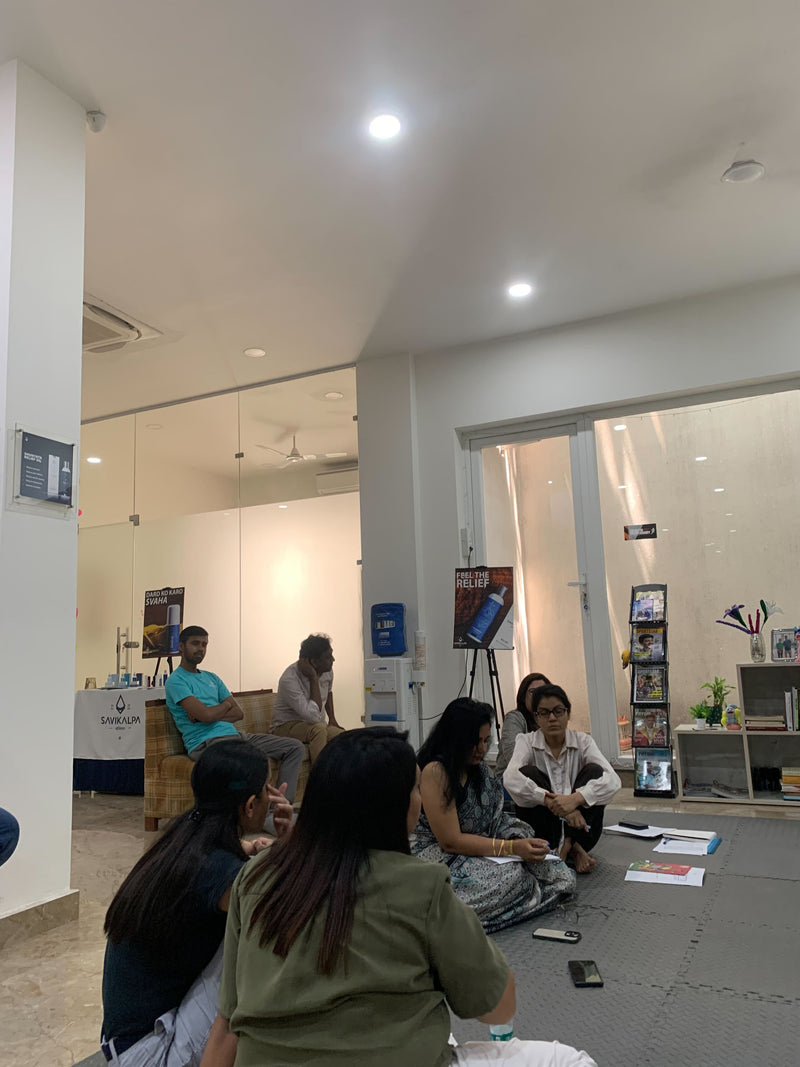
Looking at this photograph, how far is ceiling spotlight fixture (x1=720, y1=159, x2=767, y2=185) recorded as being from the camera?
3.95 m

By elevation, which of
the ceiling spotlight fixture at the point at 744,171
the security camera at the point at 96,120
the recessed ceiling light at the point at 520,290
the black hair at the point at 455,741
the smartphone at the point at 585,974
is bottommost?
the smartphone at the point at 585,974

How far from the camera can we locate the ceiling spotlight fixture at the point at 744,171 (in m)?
3.95

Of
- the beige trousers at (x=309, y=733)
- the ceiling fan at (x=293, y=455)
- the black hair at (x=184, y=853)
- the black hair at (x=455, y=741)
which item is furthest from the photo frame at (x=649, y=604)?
the black hair at (x=184, y=853)

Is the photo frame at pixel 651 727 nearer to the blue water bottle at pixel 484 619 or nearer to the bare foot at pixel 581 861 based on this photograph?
the blue water bottle at pixel 484 619

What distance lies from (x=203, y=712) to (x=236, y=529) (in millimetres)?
2745

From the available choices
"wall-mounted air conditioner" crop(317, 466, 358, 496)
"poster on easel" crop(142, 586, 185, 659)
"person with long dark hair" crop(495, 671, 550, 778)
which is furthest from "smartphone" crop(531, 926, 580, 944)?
"poster on easel" crop(142, 586, 185, 659)

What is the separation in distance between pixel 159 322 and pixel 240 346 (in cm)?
68

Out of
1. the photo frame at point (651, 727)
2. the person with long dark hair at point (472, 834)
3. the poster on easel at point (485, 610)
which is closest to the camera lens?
the person with long dark hair at point (472, 834)

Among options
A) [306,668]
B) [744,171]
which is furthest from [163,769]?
[744,171]

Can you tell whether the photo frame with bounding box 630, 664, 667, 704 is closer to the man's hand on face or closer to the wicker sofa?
the man's hand on face

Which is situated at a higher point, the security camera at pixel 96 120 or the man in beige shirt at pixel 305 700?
the security camera at pixel 96 120

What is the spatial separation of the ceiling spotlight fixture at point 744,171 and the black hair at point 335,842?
387 cm

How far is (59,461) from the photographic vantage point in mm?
3098

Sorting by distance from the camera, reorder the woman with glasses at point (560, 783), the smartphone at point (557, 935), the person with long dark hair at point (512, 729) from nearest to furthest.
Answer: the smartphone at point (557, 935)
the woman with glasses at point (560, 783)
the person with long dark hair at point (512, 729)
